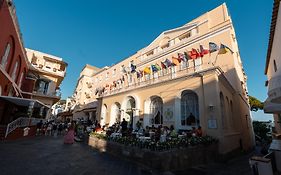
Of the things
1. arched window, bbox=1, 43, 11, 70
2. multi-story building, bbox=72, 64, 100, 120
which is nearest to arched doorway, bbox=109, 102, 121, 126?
arched window, bbox=1, 43, 11, 70

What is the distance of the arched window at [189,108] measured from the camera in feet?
36.8

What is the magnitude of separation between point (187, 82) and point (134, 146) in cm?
667

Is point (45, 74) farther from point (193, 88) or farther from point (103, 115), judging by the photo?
point (193, 88)

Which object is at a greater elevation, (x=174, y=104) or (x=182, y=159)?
(x=174, y=104)

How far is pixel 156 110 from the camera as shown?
14.1 metres

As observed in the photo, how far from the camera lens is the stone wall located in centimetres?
631

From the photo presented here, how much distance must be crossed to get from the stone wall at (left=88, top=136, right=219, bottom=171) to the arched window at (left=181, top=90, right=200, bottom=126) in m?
2.60

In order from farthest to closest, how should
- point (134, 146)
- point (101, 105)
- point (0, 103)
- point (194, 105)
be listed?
point (101, 105)
point (0, 103)
point (194, 105)
point (134, 146)

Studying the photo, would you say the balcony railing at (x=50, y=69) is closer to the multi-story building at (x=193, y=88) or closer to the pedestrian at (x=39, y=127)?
the pedestrian at (x=39, y=127)

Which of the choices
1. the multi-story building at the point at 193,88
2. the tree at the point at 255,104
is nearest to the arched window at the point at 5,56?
the multi-story building at the point at 193,88

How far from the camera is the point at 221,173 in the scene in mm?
6801

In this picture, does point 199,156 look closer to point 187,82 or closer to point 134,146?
point 134,146

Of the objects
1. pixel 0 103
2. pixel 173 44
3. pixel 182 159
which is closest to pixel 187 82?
pixel 182 159

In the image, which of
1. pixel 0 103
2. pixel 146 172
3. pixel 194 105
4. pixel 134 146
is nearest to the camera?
pixel 146 172
